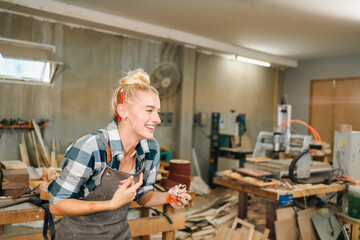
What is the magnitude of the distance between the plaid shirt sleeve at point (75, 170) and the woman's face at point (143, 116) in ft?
0.87

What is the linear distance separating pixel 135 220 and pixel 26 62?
3.28m

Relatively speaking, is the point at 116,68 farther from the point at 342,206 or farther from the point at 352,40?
the point at 352,40

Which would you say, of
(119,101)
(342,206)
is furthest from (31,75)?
(342,206)

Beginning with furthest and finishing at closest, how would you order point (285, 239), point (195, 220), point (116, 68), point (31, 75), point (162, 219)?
point (116, 68)
point (31, 75)
point (195, 220)
point (285, 239)
point (162, 219)

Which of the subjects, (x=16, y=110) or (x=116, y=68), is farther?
(x=116, y=68)

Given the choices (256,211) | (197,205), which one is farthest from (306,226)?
(197,205)

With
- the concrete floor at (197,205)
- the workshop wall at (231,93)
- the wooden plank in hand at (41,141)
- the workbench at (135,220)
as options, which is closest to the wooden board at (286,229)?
the workbench at (135,220)

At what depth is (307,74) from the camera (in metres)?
8.17

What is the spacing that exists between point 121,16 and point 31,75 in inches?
69.4

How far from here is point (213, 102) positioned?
7230 mm

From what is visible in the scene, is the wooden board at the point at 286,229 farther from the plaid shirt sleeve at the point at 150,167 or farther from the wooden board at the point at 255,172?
the plaid shirt sleeve at the point at 150,167

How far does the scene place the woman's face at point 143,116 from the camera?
1.67 meters

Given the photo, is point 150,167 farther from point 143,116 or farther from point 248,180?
point 248,180

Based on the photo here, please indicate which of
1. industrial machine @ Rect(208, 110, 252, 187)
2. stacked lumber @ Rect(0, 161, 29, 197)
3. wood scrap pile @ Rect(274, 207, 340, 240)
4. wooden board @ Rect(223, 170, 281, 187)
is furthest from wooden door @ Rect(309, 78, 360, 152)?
stacked lumber @ Rect(0, 161, 29, 197)
